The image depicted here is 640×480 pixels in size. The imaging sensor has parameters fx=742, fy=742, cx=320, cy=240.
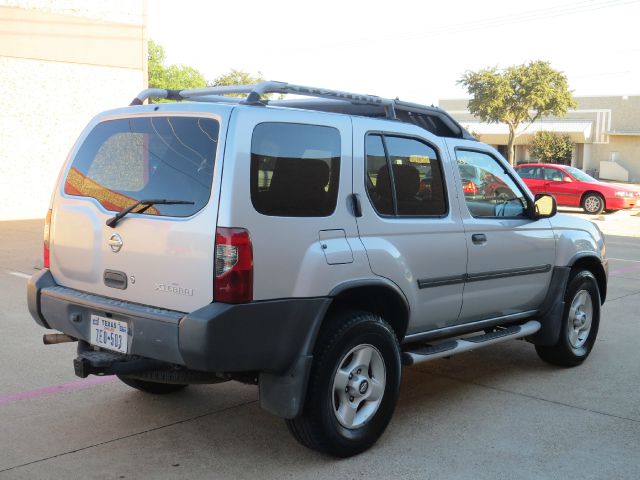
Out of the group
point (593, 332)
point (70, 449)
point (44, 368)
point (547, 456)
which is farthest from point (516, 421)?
point (44, 368)

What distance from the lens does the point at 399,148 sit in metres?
4.71

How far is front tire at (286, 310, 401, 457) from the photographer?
3.96 m

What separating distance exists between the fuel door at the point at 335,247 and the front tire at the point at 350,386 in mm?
334

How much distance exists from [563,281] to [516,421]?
153 centimetres

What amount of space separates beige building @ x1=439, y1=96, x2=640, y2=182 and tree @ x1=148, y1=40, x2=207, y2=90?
1338 inches

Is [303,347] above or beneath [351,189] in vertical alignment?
beneath

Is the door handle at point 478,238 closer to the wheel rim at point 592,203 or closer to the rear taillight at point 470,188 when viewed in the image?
the rear taillight at point 470,188

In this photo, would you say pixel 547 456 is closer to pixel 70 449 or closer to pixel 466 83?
pixel 70 449

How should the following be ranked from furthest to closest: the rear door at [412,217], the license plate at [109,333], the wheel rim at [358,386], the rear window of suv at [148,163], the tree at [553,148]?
the tree at [553,148]
the rear door at [412,217]
the wheel rim at [358,386]
the license plate at [109,333]
the rear window of suv at [148,163]

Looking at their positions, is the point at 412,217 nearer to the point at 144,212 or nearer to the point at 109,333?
the point at 144,212

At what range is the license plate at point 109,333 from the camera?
3.95 metres

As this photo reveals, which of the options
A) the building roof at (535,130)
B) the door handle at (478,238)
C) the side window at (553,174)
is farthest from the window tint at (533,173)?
the building roof at (535,130)

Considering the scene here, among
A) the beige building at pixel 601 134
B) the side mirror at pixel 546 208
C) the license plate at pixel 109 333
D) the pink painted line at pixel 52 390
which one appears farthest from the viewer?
the beige building at pixel 601 134

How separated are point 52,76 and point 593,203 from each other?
1576 centimetres
